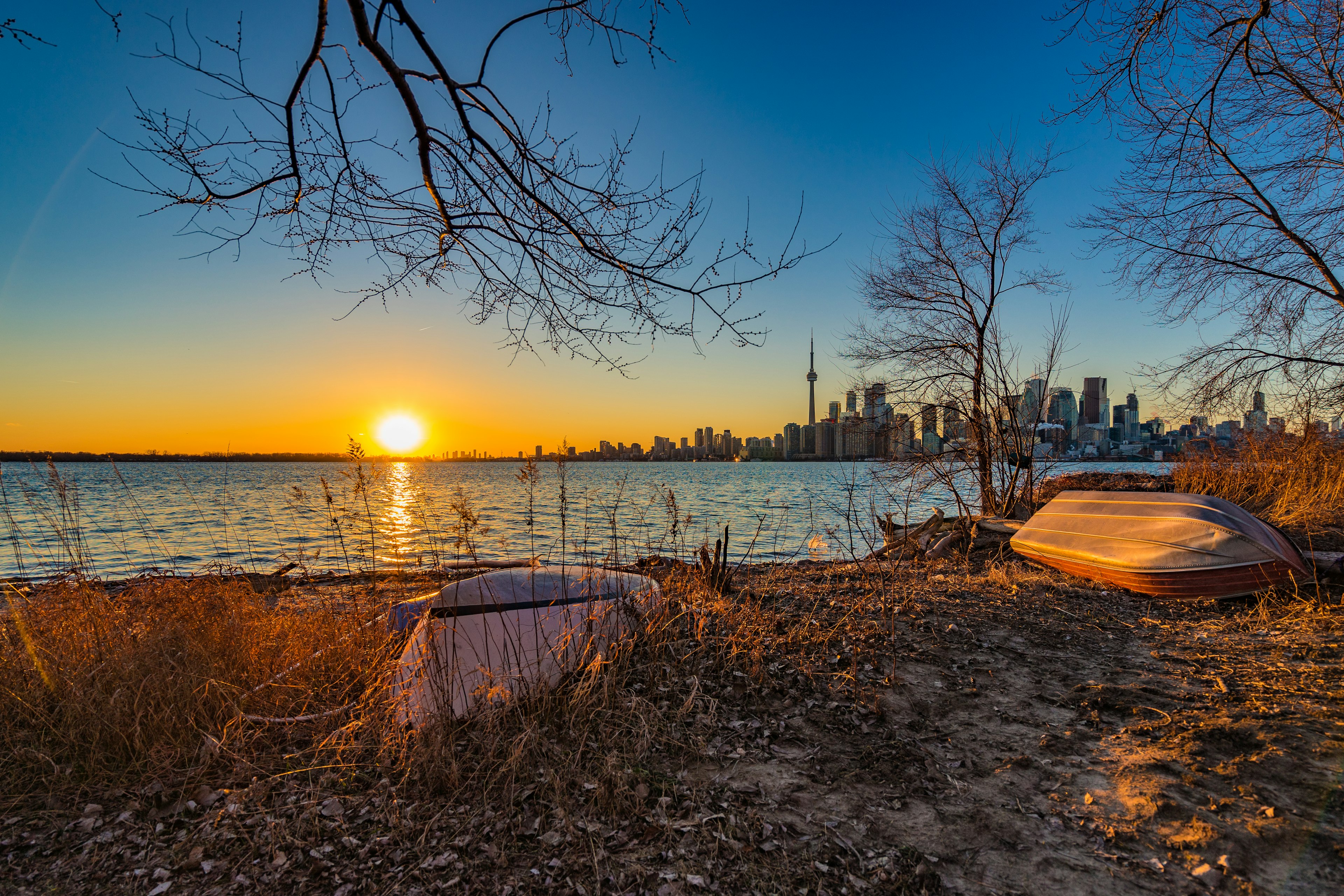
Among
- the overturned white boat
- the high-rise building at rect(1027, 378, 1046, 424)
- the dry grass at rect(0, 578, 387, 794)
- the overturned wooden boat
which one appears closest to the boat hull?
the overturned wooden boat

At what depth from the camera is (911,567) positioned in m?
8.12

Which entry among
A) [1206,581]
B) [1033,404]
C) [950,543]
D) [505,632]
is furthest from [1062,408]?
[505,632]

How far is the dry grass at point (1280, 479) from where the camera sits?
351 inches

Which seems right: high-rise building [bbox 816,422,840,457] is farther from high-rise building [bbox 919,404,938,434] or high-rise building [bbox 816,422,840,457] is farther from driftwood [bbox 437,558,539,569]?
driftwood [bbox 437,558,539,569]

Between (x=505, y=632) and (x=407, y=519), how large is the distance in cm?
203

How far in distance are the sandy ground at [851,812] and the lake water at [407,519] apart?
1.45 metres

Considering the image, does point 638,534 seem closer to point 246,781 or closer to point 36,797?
point 246,781

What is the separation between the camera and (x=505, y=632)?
362 cm

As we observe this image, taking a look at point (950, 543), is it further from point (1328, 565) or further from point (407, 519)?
point (407, 519)

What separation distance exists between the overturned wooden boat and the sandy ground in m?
1.98

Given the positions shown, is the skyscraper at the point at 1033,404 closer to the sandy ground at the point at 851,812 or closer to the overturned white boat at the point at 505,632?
the sandy ground at the point at 851,812

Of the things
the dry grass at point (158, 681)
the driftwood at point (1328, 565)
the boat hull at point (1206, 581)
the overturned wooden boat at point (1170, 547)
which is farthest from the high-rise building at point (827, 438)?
the dry grass at point (158, 681)

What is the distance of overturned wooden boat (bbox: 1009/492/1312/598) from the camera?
564 centimetres

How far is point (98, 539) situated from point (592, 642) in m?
16.8
